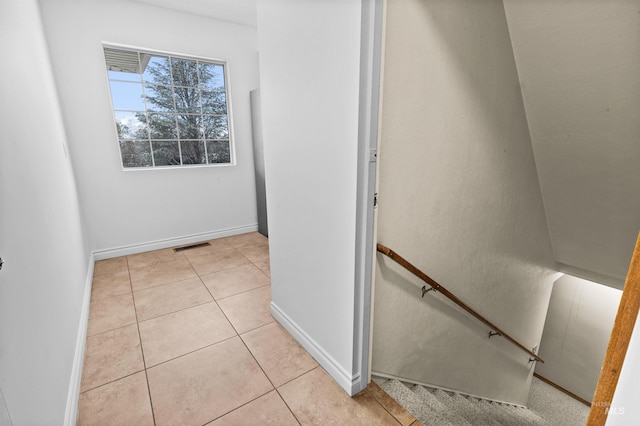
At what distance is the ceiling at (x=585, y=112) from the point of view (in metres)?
1.60

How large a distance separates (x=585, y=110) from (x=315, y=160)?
1918mm

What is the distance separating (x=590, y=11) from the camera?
1538 millimetres

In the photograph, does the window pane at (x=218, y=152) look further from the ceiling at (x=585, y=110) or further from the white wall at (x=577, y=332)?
the white wall at (x=577, y=332)

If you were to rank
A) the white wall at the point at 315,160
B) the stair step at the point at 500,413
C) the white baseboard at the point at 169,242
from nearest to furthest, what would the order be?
the white wall at the point at 315,160
the stair step at the point at 500,413
the white baseboard at the point at 169,242

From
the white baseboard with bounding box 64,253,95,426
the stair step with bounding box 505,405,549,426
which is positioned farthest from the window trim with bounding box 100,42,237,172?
the stair step with bounding box 505,405,549,426

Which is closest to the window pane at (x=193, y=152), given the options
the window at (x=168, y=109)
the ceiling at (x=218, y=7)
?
the window at (x=168, y=109)

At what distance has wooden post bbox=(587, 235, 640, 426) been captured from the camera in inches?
13.7

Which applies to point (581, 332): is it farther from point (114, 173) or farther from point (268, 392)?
point (114, 173)

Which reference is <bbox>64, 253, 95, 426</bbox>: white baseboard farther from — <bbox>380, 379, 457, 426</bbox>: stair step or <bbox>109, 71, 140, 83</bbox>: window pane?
<bbox>109, 71, 140, 83</bbox>: window pane

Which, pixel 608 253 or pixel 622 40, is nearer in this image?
pixel 622 40

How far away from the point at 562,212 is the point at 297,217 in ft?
8.83

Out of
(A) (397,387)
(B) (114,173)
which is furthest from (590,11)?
(B) (114,173)

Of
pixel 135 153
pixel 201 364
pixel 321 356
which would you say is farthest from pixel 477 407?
pixel 135 153

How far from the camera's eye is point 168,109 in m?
3.58
